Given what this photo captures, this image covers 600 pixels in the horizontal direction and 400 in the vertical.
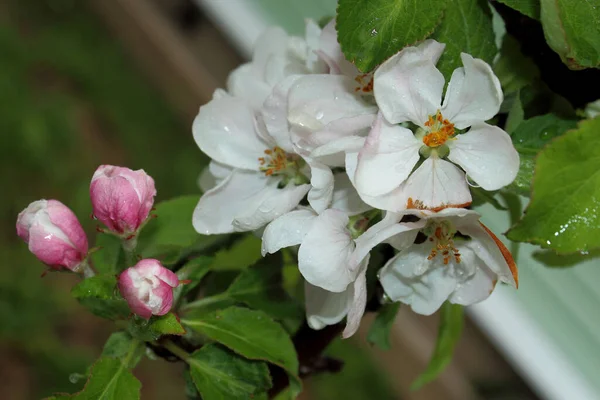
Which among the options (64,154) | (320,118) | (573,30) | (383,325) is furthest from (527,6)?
(64,154)

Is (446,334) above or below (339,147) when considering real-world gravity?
below

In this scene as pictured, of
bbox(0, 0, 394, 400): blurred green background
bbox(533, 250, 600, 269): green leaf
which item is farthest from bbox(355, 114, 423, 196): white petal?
bbox(0, 0, 394, 400): blurred green background

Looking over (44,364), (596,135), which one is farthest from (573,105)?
(44,364)

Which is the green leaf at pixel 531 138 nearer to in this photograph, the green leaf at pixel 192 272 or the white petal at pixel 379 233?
the white petal at pixel 379 233

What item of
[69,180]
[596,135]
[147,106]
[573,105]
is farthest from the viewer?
[147,106]

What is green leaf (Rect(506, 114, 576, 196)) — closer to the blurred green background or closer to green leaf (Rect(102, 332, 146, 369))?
green leaf (Rect(102, 332, 146, 369))

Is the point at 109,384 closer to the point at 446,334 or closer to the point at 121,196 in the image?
the point at 121,196

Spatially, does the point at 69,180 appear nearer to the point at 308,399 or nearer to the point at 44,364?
the point at 44,364
